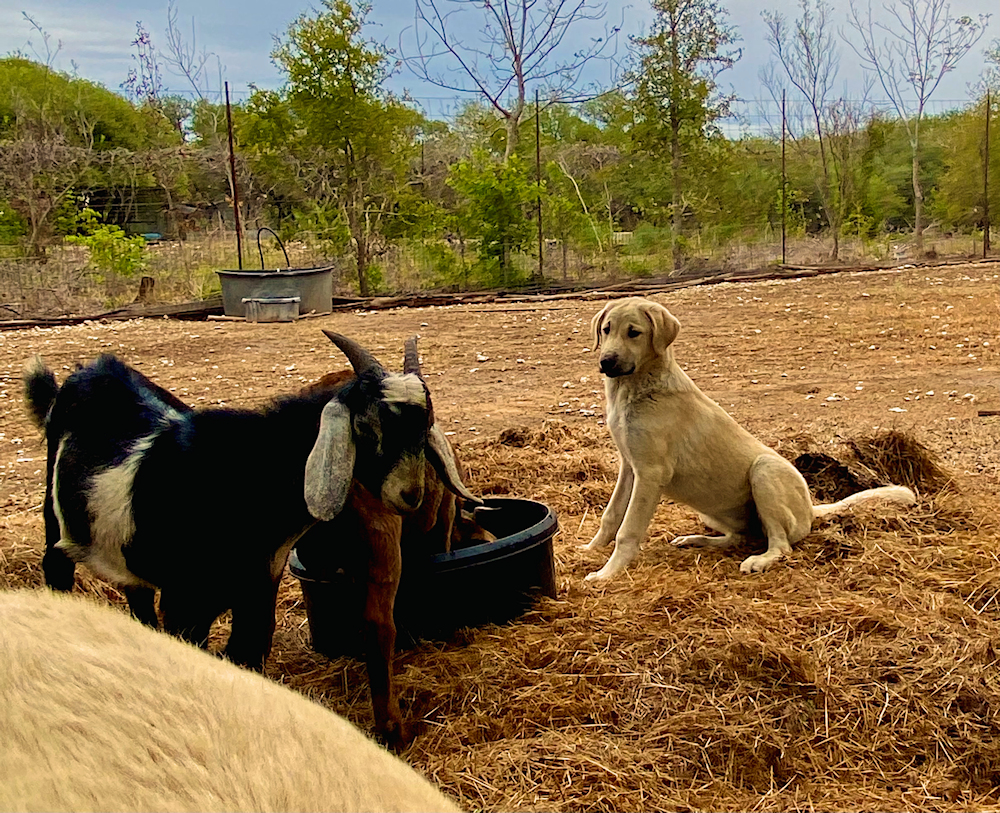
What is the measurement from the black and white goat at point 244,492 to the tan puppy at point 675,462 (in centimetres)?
146

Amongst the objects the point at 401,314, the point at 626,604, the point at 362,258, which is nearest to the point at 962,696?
the point at 626,604

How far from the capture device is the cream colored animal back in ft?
3.26

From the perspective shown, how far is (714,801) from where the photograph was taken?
247cm

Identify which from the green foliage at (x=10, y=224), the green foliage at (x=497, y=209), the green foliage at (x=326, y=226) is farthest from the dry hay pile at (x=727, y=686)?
the green foliage at (x=10, y=224)

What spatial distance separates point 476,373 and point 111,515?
6137 millimetres

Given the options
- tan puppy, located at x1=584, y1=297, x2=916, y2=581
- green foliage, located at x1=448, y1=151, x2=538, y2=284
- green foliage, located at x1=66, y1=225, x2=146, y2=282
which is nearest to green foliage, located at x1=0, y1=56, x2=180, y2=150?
green foliage, located at x1=66, y1=225, x2=146, y2=282

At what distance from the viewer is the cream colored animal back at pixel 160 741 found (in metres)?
0.99

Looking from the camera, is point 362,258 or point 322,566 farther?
point 362,258

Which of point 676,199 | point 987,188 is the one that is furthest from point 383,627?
point 987,188

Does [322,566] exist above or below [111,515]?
below

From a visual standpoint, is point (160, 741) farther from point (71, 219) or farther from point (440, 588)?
point (71, 219)

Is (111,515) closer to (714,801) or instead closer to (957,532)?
(714,801)

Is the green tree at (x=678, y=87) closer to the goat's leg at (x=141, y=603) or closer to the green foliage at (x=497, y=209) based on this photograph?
the green foliage at (x=497, y=209)

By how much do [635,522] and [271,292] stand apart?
10284 mm
